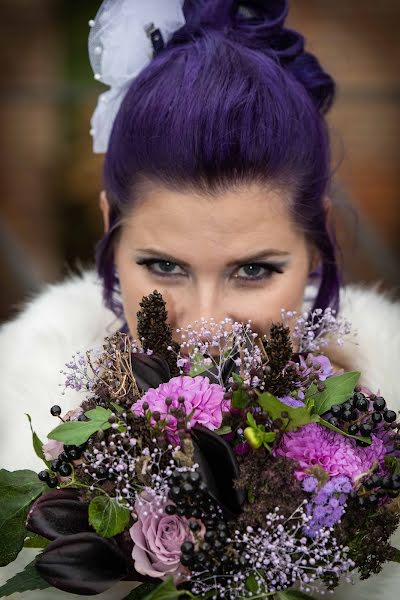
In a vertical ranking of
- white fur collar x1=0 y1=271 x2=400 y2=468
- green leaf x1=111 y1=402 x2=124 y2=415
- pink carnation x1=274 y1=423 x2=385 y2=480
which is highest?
pink carnation x1=274 y1=423 x2=385 y2=480

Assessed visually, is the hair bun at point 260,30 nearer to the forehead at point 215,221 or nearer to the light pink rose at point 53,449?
the forehead at point 215,221

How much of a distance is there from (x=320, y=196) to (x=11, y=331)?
0.70m

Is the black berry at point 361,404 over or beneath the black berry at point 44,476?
over

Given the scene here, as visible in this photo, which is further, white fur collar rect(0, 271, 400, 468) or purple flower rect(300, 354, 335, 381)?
white fur collar rect(0, 271, 400, 468)

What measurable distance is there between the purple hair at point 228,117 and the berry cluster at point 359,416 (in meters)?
0.51

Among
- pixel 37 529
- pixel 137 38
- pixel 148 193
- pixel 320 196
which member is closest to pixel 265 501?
pixel 37 529

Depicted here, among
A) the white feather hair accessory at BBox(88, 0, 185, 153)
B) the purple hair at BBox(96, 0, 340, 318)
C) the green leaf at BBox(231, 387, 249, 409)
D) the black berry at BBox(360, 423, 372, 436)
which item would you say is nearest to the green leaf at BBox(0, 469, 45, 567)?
the green leaf at BBox(231, 387, 249, 409)

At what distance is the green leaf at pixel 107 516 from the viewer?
2.44 feet

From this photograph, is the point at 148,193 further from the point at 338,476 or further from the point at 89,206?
the point at 89,206

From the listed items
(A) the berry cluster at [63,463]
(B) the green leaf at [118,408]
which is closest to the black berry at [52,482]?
(A) the berry cluster at [63,463]

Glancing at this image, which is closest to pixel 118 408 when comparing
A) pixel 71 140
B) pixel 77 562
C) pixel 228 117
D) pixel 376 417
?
pixel 77 562

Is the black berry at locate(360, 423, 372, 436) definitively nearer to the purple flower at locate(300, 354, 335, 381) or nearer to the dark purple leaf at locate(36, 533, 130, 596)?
the purple flower at locate(300, 354, 335, 381)

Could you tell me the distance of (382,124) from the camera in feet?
11.7

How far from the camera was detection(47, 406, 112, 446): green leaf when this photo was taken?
2.53ft
